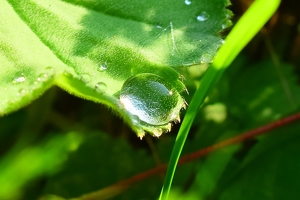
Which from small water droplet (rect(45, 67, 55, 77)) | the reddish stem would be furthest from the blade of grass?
the reddish stem

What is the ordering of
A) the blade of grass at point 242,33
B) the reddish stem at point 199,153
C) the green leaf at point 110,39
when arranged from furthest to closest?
the reddish stem at point 199,153 < the green leaf at point 110,39 < the blade of grass at point 242,33

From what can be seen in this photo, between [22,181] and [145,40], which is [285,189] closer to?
[145,40]

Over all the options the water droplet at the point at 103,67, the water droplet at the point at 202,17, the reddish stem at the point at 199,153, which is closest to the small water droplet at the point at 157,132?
the water droplet at the point at 103,67

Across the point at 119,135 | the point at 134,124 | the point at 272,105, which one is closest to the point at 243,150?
the point at 272,105

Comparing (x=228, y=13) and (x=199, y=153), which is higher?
(x=228, y=13)

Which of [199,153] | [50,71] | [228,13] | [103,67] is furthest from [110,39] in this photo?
[199,153]

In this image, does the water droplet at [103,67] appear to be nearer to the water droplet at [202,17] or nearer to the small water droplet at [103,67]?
the small water droplet at [103,67]

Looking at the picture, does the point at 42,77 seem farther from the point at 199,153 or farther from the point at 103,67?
the point at 199,153

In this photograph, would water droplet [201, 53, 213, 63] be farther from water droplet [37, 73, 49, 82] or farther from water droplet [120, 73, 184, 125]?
water droplet [37, 73, 49, 82]
